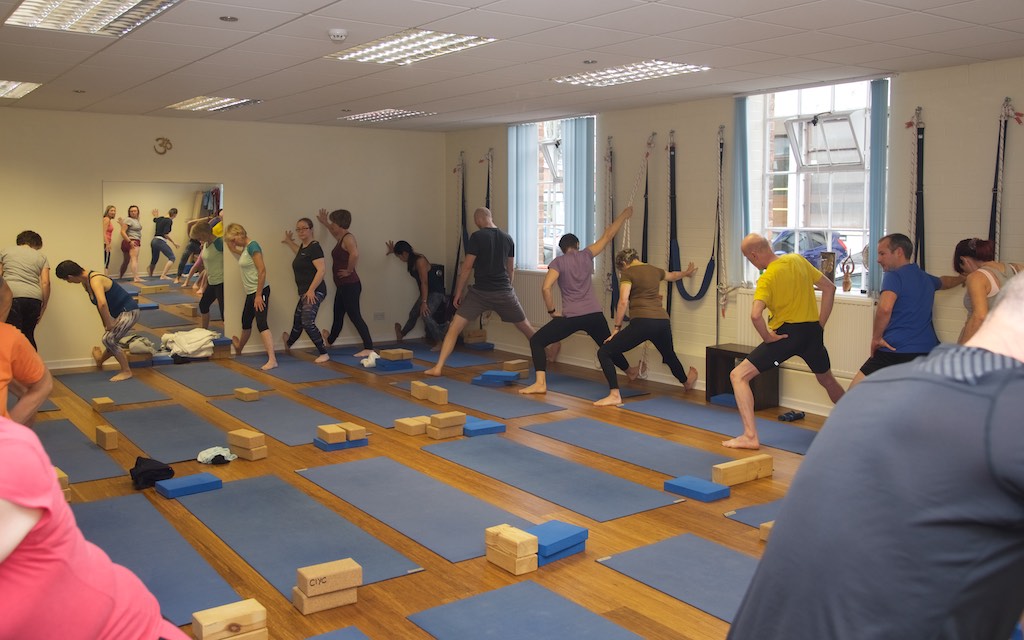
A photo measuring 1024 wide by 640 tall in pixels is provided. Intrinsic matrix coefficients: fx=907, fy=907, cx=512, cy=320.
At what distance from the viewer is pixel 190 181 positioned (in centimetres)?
980

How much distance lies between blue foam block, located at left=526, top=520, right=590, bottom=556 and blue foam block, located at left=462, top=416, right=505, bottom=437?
7.13ft

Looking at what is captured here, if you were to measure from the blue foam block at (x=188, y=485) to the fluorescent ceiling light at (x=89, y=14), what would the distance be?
2551 millimetres

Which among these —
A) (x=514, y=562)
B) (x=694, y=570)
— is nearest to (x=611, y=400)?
(x=694, y=570)

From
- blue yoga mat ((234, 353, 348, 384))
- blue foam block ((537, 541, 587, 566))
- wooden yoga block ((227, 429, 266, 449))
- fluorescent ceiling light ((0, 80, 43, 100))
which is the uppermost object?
fluorescent ceiling light ((0, 80, 43, 100))

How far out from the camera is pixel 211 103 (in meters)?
8.73

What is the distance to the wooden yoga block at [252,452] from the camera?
5840 millimetres

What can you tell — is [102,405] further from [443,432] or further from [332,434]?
[443,432]

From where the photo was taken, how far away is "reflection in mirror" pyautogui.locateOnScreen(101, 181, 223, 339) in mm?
9375

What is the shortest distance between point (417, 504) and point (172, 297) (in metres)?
5.71

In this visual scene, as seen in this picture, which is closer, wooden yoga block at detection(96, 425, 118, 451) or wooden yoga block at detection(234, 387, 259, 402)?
wooden yoga block at detection(96, 425, 118, 451)

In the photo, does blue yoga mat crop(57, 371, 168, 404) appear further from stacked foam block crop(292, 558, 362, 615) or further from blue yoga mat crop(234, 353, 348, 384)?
stacked foam block crop(292, 558, 362, 615)

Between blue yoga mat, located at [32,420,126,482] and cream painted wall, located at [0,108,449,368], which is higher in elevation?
cream painted wall, located at [0,108,449,368]

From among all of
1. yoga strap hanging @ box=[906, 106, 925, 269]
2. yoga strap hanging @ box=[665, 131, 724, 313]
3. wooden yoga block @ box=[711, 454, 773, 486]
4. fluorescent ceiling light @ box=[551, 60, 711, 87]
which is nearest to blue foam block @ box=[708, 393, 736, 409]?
yoga strap hanging @ box=[665, 131, 724, 313]

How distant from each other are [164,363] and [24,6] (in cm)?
537
